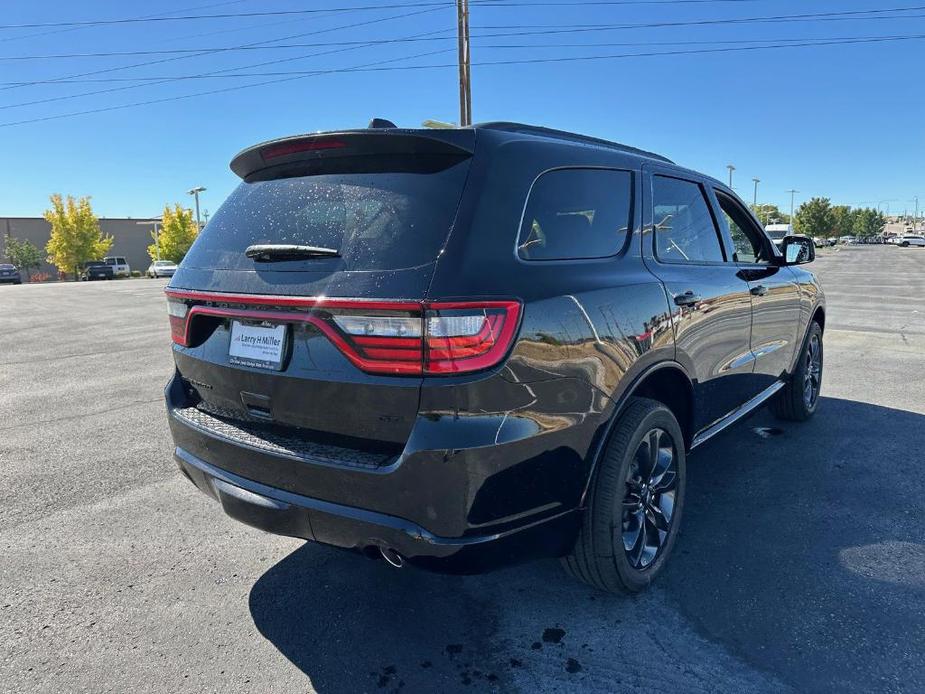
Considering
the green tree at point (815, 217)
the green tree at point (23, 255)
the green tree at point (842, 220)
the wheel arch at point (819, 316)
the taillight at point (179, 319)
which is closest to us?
the taillight at point (179, 319)

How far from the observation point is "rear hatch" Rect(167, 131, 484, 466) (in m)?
1.97

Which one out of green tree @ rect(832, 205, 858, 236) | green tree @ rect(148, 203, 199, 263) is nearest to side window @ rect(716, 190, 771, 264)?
green tree @ rect(148, 203, 199, 263)

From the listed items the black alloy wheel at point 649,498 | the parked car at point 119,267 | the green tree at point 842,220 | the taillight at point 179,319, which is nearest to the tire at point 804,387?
the black alloy wheel at point 649,498

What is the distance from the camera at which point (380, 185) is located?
222 centimetres

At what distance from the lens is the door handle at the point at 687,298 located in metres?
2.90

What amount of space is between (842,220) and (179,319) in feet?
454

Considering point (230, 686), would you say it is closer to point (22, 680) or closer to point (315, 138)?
point (22, 680)

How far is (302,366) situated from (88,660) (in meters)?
1.36

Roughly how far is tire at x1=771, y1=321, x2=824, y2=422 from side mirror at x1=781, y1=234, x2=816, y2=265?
0.81 m

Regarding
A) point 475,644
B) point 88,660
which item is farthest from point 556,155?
point 88,660

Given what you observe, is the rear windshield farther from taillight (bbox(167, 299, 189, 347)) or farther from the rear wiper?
taillight (bbox(167, 299, 189, 347))

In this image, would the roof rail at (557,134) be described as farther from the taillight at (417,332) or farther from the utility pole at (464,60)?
the utility pole at (464,60)

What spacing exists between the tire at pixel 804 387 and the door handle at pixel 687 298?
2139 millimetres

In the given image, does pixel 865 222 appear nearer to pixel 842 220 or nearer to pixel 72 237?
pixel 842 220
